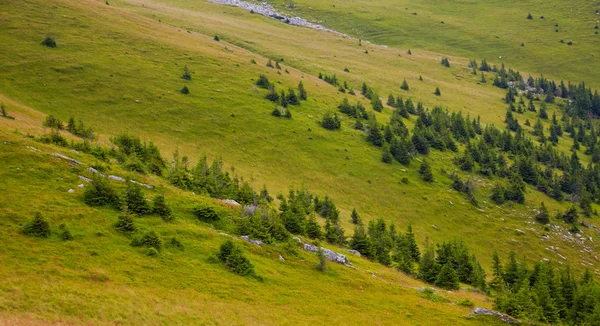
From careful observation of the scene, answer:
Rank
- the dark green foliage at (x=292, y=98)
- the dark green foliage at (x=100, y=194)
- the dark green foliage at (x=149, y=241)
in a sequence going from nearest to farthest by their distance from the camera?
the dark green foliage at (x=149, y=241), the dark green foliage at (x=100, y=194), the dark green foliage at (x=292, y=98)

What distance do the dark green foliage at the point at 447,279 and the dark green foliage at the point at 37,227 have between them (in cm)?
4630

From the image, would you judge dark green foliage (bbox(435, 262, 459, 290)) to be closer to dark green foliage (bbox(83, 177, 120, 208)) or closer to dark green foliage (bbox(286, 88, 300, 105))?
dark green foliage (bbox(83, 177, 120, 208))

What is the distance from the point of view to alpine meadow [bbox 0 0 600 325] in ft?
122

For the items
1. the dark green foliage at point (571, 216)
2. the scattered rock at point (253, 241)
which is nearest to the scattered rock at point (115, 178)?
the scattered rock at point (253, 241)

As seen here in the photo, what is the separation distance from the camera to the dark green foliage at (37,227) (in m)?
36.6

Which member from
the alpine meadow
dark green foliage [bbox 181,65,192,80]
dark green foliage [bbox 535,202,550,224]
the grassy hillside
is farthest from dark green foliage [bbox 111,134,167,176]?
dark green foliage [bbox 535,202,550,224]

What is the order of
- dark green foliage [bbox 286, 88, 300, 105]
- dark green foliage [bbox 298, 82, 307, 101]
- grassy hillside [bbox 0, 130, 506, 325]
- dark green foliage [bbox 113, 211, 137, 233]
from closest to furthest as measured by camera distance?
grassy hillside [bbox 0, 130, 506, 325] → dark green foliage [bbox 113, 211, 137, 233] → dark green foliage [bbox 286, 88, 300, 105] → dark green foliage [bbox 298, 82, 307, 101]

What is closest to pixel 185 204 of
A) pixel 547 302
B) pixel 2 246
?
pixel 2 246

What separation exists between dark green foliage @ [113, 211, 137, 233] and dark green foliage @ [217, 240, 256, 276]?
8821 millimetres

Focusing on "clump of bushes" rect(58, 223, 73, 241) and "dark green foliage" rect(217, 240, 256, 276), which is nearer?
"clump of bushes" rect(58, 223, 73, 241)

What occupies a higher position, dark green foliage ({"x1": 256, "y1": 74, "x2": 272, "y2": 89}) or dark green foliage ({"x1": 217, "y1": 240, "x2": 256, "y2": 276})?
dark green foliage ({"x1": 256, "y1": 74, "x2": 272, "y2": 89})

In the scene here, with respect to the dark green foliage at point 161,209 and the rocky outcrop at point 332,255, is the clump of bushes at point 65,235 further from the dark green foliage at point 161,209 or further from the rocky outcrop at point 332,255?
the rocky outcrop at point 332,255

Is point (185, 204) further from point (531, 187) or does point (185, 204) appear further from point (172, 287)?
point (531, 187)

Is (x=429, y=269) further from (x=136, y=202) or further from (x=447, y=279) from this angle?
(x=136, y=202)
